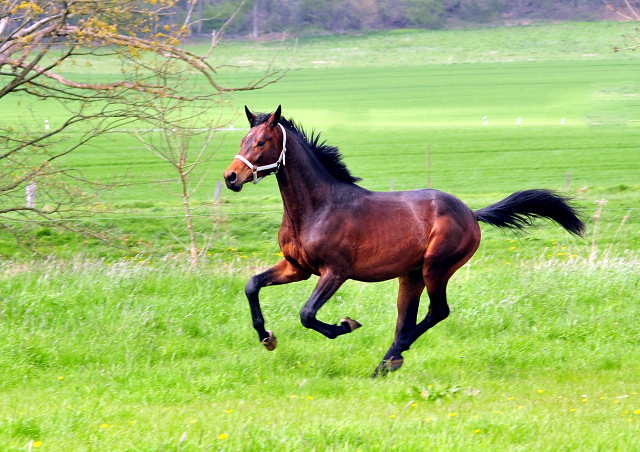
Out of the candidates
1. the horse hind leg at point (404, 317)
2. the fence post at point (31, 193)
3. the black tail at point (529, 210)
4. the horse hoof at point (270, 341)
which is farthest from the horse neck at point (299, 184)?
the fence post at point (31, 193)

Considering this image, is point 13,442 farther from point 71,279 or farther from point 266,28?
point 266,28

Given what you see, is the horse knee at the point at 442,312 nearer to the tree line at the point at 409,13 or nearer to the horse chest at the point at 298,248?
the horse chest at the point at 298,248

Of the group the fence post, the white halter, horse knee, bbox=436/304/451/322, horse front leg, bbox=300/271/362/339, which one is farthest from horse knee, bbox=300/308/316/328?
the fence post

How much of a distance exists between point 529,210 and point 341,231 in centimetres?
209

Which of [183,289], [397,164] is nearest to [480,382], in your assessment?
[183,289]

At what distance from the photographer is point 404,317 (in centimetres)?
626

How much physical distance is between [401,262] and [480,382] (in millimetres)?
1163

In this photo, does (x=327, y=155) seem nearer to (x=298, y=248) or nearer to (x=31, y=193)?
(x=298, y=248)

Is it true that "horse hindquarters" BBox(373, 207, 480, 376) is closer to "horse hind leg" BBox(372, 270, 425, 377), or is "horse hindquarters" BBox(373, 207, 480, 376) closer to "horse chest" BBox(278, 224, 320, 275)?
"horse hind leg" BBox(372, 270, 425, 377)

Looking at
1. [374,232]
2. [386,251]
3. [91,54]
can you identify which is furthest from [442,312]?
[91,54]

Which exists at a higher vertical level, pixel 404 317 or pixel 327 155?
pixel 327 155

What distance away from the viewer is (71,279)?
313 inches

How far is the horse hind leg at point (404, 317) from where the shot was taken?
598 cm

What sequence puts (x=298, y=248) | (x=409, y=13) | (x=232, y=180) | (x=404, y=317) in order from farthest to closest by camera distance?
(x=409, y=13), (x=404, y=317), (x=298, y=248), (x=232, y=180)
